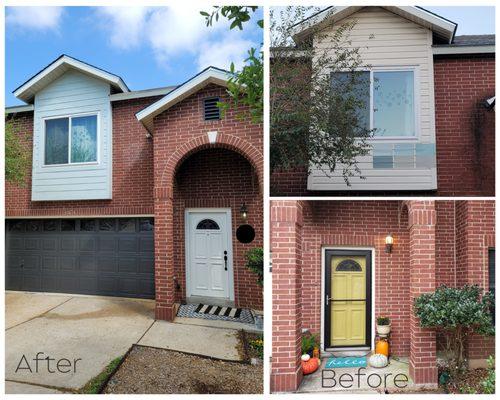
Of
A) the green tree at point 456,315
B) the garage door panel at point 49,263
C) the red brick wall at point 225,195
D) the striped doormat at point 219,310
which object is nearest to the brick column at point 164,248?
the red brick wall at point 225,195

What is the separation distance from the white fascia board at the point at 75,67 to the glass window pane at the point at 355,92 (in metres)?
3.81

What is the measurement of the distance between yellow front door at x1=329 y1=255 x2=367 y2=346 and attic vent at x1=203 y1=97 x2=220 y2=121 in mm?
2191

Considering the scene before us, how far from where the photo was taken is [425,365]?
6.44ft

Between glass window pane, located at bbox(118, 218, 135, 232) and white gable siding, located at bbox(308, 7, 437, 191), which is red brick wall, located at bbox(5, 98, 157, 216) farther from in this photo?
white gable siding, located at bbox(308, 7, 437, 191)

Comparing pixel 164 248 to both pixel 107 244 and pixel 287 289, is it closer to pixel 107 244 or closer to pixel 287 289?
pixel 107 244

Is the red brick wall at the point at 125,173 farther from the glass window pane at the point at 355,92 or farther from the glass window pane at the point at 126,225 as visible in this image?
the glass window pane at the point at 355,92

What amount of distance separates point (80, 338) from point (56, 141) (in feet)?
8.95

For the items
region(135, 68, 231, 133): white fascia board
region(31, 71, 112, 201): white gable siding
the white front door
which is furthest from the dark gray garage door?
region(135, 68, 231, 133): white fascia board

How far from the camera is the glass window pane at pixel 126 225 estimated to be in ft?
15.2

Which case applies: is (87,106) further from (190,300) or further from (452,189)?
(452,189)

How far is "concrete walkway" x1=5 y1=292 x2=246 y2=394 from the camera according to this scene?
2.55 m
